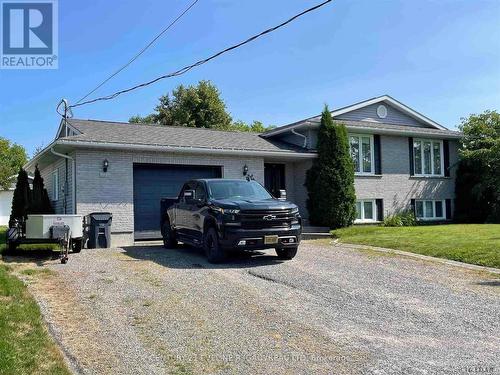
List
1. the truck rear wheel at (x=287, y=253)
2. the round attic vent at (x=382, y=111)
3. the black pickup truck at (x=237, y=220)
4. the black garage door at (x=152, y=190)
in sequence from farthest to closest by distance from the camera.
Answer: the round attic vent at (x=382, y=111)
the black garage door at (x=152, y=190)
the truck rear wheel at (x=287, y=253)
the black pickup truck at (x=237, y=220)

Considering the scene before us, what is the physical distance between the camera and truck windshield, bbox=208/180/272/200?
445 inches

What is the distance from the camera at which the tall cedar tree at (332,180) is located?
→ 1767cm

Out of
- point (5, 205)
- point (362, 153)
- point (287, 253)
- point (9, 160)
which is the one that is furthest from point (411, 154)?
point (9, 160)

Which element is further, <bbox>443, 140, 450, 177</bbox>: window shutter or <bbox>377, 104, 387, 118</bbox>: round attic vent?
<bbox>443, 140, 450, 177</bbox>: window shutter

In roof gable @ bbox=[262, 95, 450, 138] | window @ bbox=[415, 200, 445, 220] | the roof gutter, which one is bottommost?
window @ bbox=[415, 200, 445, 220]

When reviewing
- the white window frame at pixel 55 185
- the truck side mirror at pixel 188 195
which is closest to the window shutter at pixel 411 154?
the truck side mirror at pixel 188 195

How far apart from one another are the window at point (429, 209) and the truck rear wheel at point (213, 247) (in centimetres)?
1341

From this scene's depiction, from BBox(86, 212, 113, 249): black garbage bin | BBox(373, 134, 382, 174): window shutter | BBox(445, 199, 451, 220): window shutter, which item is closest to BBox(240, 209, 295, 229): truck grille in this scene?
BBox(86, 212, 113, 249): black garbage bin

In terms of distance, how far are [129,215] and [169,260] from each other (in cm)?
490

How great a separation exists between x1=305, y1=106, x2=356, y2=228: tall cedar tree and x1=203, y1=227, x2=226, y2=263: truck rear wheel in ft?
26.2

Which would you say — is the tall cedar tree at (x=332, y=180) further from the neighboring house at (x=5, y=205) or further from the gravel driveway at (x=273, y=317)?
the neighboring house at (x=5, y=205)

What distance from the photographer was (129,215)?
1535cm

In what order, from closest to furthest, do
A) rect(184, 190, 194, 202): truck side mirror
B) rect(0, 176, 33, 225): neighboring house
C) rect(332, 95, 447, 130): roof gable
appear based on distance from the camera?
rect(184, 190, 194, 202): truck side mirror < rect(332, 95, 447, 130): roof gable < rect(0, 176, 33, 225): neighboring house

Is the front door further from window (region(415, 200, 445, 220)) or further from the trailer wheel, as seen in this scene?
the trailer wheel
